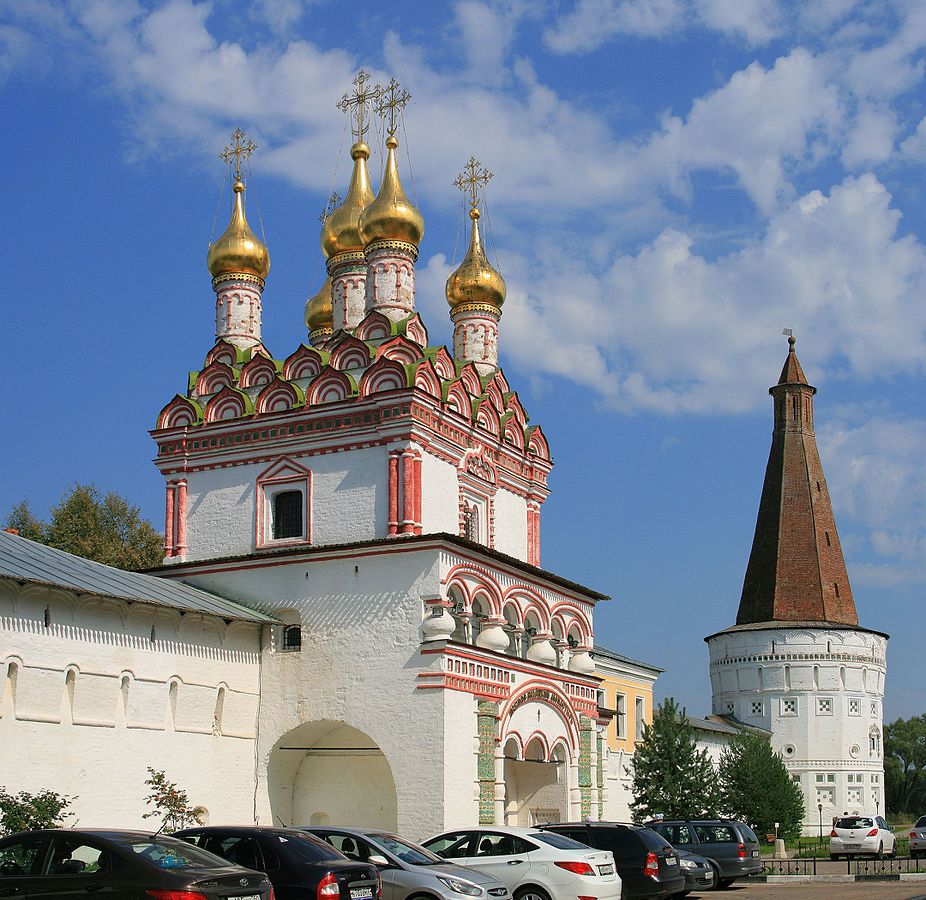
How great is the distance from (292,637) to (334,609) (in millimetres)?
1038

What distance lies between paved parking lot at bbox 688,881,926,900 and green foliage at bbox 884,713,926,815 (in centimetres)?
5956

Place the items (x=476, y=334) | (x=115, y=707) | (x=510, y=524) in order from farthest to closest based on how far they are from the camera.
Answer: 1. (x=476, y=334)
2. (x=510, y=524)
3. (x=115, y=707)

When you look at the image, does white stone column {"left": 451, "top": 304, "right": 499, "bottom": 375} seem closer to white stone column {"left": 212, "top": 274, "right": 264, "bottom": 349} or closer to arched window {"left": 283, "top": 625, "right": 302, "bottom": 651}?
white stone column {"left": 212, "top": 274, "right": 264, "bottom": 349}

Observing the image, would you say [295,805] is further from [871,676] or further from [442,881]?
[871,676]

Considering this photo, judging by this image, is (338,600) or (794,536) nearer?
(338,600)

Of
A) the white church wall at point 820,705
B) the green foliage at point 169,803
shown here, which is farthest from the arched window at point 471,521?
the white church wall at point 820,705

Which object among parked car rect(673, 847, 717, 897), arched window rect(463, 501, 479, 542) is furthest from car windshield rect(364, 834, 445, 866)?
arched window rect(463, 501, 479, 542)

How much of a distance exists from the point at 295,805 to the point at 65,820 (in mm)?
5252

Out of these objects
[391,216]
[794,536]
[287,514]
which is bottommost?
[287,514]

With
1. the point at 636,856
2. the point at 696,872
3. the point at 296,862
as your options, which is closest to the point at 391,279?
the point at 696,872

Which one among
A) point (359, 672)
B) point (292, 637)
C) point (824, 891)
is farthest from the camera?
point (292, 637)

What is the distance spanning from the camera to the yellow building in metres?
34.0

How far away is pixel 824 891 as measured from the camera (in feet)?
58.9

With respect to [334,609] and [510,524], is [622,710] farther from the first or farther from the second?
[334,609]
